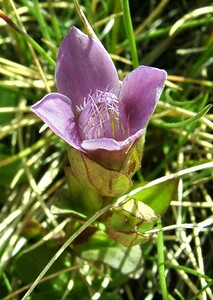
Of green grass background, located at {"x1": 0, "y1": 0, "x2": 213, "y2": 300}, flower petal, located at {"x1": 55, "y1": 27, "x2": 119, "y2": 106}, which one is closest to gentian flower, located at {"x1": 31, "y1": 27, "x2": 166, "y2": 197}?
flower petal, located at {"x1": 55, "y1": 27, "x2": 119, "y2": 106}

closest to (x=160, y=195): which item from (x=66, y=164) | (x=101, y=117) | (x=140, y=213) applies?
(x=140, y=213)

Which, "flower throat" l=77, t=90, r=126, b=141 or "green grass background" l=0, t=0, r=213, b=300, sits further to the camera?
"green grass background" l=0, t=0, r=213, b=300

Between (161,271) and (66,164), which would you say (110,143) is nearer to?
(161,271)

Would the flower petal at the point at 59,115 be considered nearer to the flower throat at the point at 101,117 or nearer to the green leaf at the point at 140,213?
the flower throat at the point at 101,117

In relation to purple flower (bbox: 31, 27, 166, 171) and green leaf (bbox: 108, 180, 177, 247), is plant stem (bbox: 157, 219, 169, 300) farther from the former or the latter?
purple flower (bbox: 31, 27, 166, 171)

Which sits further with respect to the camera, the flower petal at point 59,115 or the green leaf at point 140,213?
the green leaf at point 140,213

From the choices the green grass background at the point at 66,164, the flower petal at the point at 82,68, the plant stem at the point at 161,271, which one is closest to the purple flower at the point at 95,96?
the flower petal at the point at 82,68
